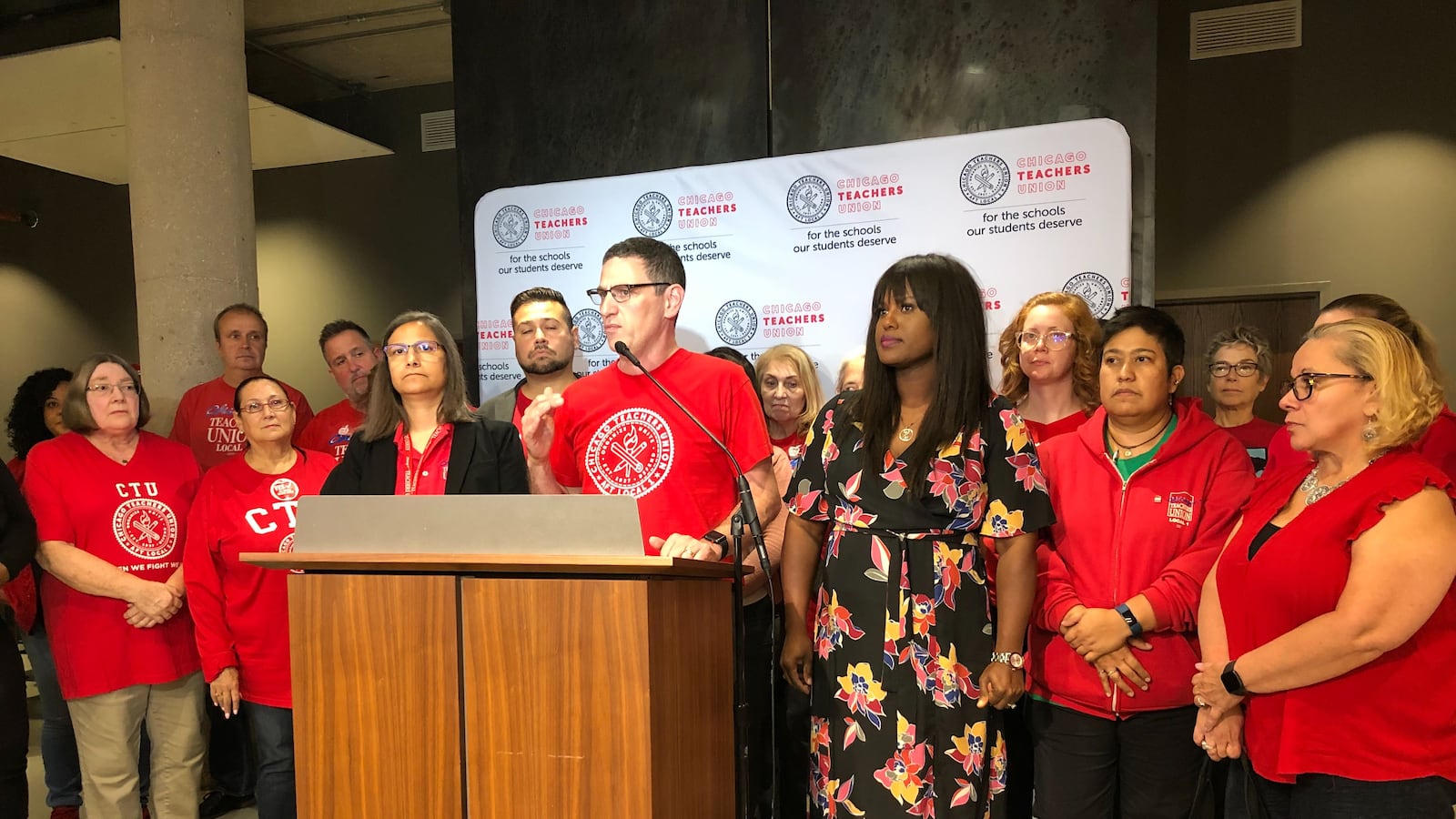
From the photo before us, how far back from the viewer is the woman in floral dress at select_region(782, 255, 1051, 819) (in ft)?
6.11

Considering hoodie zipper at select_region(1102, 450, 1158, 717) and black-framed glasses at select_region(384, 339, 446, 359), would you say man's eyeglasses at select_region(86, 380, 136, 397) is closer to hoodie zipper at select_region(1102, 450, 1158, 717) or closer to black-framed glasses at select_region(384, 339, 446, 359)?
black-framed glasses at select_region(384, 339, 446, 359)

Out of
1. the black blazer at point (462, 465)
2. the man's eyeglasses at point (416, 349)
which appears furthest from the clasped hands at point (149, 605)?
the man's eyeglasses at point (416, 349)

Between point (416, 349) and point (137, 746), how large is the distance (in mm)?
1738

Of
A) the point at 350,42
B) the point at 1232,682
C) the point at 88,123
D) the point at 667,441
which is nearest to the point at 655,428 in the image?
the point at 667,441

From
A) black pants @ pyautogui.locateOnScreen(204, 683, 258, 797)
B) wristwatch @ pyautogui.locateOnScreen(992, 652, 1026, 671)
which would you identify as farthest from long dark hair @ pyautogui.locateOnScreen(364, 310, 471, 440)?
black pants @ pyautogui.locateOnScreen(204, 683, 258, 797)

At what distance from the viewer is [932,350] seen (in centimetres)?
198

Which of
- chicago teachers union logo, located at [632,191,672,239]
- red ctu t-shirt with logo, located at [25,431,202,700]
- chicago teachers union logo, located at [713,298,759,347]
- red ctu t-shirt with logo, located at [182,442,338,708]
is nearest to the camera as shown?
red ctu t-shirt with logo, located at [182,442,338,708]

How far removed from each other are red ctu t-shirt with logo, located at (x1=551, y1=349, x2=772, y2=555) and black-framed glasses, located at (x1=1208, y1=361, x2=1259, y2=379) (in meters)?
2.33

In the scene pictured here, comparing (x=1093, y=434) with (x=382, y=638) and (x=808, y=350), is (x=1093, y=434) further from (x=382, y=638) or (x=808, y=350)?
(x=808, y=350)

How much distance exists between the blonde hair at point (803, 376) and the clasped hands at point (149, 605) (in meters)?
2.03

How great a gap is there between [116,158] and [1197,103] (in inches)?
297

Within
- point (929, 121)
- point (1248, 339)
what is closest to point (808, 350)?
point (929, 121)

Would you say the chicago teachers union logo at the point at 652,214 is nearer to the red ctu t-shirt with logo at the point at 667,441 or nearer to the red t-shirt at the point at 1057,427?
the red ctu t-shirt with logo at the point at 667,441

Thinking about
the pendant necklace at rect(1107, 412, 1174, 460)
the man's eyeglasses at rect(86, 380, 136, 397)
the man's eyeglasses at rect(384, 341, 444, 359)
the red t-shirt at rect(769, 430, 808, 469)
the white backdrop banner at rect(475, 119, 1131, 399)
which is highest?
the white backdrop banner at rect(475, 119, 1131, 399)
